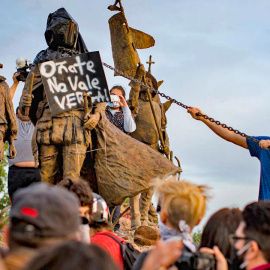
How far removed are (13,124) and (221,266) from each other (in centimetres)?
567

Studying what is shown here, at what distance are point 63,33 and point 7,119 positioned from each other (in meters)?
1.63

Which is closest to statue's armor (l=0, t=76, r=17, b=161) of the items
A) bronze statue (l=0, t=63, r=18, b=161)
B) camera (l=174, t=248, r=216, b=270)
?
bronze statue (l=0, t=63, r=18, b=161)

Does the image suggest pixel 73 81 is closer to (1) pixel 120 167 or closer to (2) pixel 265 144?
(1) pixel 120 167

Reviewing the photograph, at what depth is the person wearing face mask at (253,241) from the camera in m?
2.71

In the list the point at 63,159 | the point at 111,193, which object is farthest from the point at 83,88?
the point at 111,193

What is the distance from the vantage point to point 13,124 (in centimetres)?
802

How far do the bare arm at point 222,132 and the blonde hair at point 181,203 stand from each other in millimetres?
2256

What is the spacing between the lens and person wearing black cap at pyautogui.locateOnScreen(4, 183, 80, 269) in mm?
2109

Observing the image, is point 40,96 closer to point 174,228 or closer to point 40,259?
point 174,228

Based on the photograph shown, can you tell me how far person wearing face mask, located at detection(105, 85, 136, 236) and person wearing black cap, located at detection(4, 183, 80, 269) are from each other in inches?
298

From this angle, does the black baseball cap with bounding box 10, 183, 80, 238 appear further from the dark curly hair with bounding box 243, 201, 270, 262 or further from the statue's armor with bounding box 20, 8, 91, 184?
the statue's armor with bounding box 20, 8, 91, 184

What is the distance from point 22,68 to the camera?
350 inches

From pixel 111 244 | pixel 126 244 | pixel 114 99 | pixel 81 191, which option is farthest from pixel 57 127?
pixel 81 191

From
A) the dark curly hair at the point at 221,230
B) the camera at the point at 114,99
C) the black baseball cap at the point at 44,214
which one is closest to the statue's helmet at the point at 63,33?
the camera at the point at 114,99
